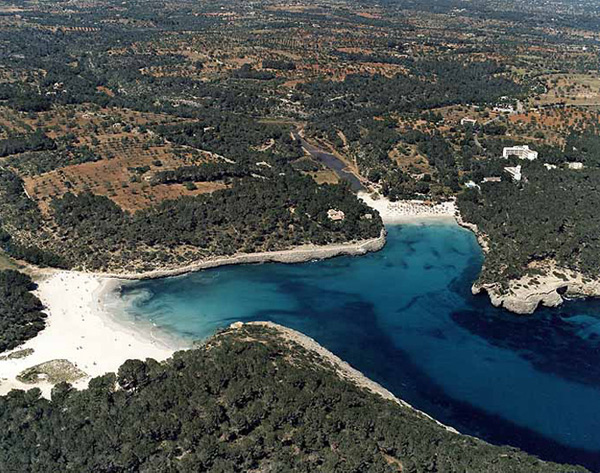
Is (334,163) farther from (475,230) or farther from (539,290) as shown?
(539,290)

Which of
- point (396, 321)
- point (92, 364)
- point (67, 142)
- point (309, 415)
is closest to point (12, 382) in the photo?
point (92, 364)

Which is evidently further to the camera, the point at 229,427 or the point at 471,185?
the point at 471,185

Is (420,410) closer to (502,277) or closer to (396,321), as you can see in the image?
(396,321)

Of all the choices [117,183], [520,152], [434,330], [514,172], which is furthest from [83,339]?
[520,152]

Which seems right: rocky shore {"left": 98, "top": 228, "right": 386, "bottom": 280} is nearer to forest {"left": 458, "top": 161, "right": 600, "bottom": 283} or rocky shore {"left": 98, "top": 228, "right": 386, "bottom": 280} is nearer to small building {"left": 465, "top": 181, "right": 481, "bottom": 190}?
forest {"left": 458, "top": 161, "right": 600, "bottom": 283}

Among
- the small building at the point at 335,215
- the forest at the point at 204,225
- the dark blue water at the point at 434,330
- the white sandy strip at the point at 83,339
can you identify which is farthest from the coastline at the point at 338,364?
the small building at the point at 335,215

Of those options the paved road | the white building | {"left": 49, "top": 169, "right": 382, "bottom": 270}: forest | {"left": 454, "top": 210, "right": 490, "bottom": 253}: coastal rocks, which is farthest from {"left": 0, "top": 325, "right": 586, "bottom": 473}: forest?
the white building
